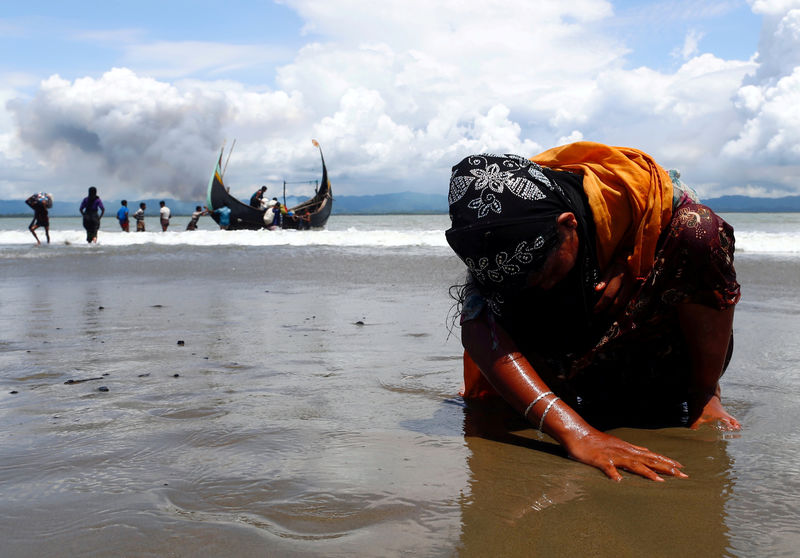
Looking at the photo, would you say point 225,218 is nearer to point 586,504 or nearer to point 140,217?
point 140,217

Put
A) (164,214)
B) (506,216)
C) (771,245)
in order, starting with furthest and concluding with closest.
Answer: (164,214)
(771,245)
(506,216)

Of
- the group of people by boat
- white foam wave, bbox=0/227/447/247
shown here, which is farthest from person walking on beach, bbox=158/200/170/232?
white foam wave, bbox=0/227/447/247

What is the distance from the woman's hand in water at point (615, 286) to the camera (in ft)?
5.83

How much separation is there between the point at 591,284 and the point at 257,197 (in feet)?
78.0

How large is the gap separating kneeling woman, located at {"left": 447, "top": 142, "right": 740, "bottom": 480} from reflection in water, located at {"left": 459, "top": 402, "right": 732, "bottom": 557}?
0.08 m

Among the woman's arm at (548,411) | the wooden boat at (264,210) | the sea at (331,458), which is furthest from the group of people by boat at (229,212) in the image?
the woman's arm at (548,411)

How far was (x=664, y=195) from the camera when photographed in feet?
5.76

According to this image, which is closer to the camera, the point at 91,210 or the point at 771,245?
the point at 771,245

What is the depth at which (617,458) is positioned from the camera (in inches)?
63.9

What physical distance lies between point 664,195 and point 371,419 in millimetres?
1120

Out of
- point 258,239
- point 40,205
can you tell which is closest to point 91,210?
point 40,205

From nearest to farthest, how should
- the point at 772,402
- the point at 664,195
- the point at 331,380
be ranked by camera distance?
the point at 664,195
the point at 772,402
the point at 331,380

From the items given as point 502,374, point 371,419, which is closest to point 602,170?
point 502,374

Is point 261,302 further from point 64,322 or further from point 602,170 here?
point 602,170
